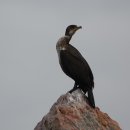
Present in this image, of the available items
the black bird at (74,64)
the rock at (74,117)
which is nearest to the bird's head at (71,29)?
the black bird at (74,64)

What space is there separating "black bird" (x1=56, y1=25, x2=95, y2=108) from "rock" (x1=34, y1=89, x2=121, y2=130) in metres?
1.14

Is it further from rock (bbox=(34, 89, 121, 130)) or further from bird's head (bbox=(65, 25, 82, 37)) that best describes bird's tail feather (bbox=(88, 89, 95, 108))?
bird's head (bbox=(65, 25, 82, 37))

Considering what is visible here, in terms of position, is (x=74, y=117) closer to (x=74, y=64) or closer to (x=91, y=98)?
(x=91, y=98)

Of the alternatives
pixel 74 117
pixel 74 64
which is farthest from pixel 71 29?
pixel 74 117

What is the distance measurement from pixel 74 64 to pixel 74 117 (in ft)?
12.0

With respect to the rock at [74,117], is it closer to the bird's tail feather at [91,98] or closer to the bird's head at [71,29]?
the bird's tail feather at [91,98]

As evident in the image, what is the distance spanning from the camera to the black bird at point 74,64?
1719 cm

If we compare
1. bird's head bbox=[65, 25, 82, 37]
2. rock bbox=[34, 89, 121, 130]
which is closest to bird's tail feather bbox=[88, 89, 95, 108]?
rock bbox=[34, 89, 121, 130]

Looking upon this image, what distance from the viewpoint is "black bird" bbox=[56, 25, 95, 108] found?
17.2m

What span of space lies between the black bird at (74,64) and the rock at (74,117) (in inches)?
45.0

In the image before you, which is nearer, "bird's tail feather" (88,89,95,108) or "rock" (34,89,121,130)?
"rock" (34,89,121,130)

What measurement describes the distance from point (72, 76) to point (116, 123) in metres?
2.96

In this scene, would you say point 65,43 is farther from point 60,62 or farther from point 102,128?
point 102,128

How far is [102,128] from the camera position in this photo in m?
14.9
